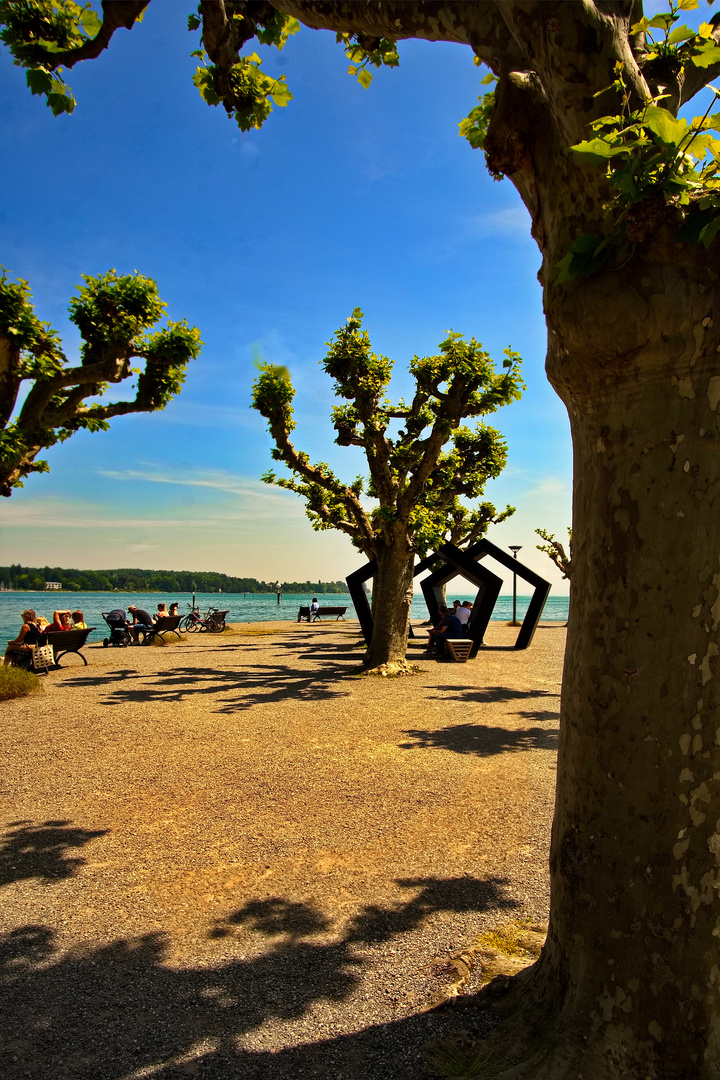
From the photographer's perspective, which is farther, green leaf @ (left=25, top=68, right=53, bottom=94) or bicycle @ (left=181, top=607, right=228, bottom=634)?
bicycle @ (left=181, top=607, right=228, bottom=634)

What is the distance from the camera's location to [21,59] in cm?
535

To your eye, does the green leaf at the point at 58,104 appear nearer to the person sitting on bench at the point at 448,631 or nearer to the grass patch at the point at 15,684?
the grass patch at the point at 15,684

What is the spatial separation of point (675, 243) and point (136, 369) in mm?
12275

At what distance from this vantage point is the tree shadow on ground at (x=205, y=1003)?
259 cm

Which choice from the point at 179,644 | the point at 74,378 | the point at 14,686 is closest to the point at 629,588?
the point at 14,686

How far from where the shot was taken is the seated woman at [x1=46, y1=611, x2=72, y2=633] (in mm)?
14773

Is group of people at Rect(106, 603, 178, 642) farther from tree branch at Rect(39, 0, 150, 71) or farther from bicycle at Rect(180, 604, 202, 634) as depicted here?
tree branch at Rect(39, 0, 150, 71)

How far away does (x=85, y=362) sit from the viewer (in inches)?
474

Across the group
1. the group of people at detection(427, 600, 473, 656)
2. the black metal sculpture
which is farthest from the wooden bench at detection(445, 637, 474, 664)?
the black metal sculpture

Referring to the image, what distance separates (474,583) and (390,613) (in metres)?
5.95

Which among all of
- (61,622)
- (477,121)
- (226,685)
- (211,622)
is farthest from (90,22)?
(211,622)

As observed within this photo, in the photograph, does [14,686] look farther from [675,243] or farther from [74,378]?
[675,243]

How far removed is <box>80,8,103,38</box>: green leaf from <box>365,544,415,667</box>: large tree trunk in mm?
10351

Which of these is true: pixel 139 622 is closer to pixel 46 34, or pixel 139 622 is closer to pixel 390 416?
pixel 390 416
